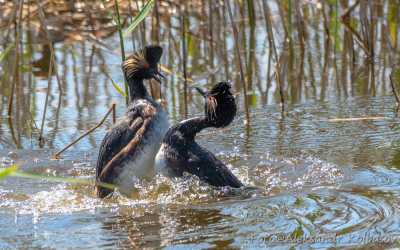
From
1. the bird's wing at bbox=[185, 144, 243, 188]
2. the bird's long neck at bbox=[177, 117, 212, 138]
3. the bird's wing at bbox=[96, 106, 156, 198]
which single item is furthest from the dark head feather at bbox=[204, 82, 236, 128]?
the bird's wing at bbox=[96, 106, 156, 198]

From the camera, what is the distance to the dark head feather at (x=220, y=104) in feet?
23.6

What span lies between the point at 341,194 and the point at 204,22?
699 centimetres

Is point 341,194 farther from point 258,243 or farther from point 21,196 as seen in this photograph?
point 21,196

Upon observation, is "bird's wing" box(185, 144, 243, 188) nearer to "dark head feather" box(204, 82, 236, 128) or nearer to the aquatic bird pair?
the aquatic bird pair

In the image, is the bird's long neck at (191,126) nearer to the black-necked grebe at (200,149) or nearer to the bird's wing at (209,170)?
the black-necked grebe at (200,149)

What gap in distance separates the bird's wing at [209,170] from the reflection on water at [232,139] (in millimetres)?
89

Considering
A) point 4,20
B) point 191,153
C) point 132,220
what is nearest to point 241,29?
point 4,20

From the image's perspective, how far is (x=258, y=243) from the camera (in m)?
5.77

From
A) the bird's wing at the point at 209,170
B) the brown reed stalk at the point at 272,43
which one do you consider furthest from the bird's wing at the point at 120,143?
the brown reed stalk at the point at 272,43

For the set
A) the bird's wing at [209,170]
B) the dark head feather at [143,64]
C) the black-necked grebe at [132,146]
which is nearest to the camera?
the bird's wing at [209,170]

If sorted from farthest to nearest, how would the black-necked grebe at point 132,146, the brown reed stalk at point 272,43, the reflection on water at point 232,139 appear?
the brown reed stalk at point 272,43 < the black-necked grebe at point 132,146 < the reflection on water at point 232,139

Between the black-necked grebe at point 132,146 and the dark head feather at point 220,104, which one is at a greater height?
the dark head feather at point 220,104

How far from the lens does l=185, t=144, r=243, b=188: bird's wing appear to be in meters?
7.20

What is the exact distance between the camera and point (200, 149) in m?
7.49
